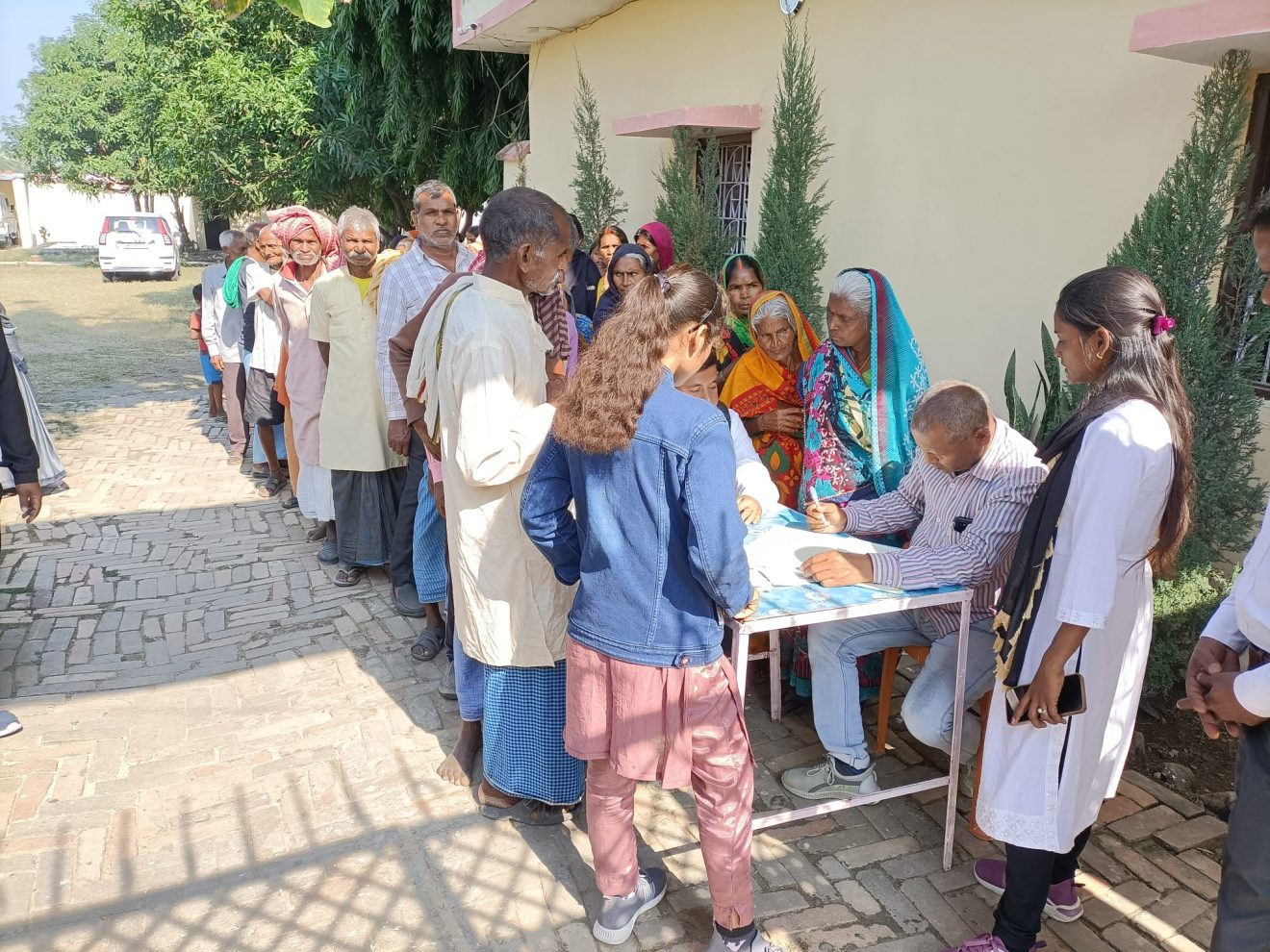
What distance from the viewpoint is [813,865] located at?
2801 millimetres

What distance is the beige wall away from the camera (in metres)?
4.07

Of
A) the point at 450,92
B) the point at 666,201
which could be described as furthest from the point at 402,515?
the point at 450,92

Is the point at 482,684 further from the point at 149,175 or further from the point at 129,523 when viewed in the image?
the point at 149,175

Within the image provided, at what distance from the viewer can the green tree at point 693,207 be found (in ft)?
23.0

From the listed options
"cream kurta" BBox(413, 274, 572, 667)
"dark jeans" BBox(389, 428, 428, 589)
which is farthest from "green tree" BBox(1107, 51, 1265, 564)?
"dark jeans" BBox(389, 428, 428, 589)

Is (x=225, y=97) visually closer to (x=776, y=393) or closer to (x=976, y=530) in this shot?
(x=776, y=393)

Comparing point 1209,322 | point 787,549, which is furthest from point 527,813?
point 1209,322

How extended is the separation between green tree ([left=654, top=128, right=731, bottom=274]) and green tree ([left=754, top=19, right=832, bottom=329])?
3.19 ft

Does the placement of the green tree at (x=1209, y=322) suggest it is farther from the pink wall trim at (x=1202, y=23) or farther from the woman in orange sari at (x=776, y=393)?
the woman in orange sari at (x=776, y=393)

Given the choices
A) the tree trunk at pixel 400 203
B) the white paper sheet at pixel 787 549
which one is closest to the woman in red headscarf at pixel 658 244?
the white paper sheet at pixel 787 549

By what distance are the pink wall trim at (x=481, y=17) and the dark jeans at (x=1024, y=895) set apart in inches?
321

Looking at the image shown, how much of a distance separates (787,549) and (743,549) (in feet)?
2.43

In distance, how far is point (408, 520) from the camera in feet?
14.7

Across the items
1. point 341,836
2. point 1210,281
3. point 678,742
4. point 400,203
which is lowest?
point 341,836
